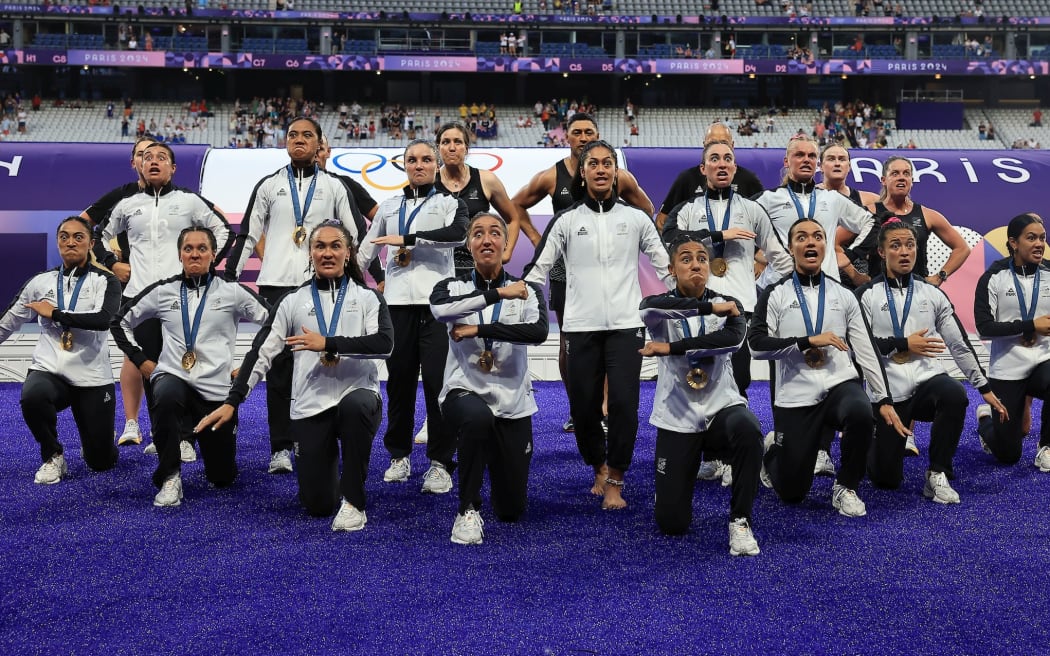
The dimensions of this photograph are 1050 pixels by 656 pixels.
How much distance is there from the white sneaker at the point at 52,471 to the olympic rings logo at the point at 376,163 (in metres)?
5.08

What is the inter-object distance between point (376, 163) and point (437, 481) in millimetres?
5835

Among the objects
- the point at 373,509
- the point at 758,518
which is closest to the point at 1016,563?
the point at 758,518

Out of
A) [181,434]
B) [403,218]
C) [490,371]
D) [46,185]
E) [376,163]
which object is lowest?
[181,434]

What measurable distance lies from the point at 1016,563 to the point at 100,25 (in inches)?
1570

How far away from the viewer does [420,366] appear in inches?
231

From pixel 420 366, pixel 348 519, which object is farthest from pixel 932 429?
pixel 348 519

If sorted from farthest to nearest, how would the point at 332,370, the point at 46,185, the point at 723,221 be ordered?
the point at 46,185, the point at 723,221, the point at 332,370

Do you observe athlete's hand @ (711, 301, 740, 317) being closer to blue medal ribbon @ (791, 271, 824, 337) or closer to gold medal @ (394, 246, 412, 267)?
blue medal ribbon @ (791, 271, 824, 337)

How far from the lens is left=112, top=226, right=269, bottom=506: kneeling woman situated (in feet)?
18.1

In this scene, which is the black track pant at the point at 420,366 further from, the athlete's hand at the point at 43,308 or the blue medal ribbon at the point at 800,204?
the blue medal ribbon at the point at 800,204

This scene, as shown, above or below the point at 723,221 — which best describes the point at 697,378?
below

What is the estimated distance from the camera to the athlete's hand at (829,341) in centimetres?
485

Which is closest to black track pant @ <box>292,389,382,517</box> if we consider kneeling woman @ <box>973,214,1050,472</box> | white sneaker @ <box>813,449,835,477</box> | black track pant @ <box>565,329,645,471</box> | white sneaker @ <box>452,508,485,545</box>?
white sneaker @ <box>452,508,485,545</box>

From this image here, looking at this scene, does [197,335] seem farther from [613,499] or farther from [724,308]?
[724,308]
